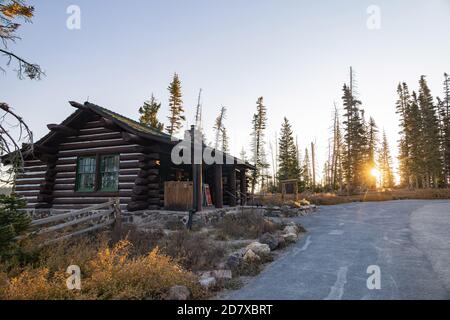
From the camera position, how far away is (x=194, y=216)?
11883 millimetres

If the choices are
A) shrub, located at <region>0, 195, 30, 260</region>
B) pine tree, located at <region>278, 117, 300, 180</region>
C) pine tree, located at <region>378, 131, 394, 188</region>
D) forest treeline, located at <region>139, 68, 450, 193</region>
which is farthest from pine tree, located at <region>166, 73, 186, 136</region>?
pine tree, located at <region>378, 131, 394, 188</region>

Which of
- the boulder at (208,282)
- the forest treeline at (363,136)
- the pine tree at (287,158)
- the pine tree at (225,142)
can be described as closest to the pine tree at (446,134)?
the forest treeline at (363,136)

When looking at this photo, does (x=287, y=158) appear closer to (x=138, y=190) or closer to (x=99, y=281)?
(x=138, y=190)

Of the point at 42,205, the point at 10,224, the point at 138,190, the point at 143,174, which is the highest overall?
the point at 143,174

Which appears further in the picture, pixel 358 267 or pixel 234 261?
pixel 234 261

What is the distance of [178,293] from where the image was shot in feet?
14.6

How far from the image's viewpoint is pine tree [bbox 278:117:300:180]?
140 ft

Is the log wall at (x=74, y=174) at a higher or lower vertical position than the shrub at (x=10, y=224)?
higher

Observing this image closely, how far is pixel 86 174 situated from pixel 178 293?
11.3 meters

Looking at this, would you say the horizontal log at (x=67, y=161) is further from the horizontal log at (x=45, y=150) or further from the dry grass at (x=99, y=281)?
the dry grass at (x=99, y=281)

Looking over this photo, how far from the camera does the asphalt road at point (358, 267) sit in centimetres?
471

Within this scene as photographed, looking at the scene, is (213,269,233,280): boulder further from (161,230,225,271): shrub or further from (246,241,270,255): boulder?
(246,241,270,255): boulder

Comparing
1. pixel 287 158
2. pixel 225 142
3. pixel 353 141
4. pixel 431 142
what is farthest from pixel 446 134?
pixel 225 142
